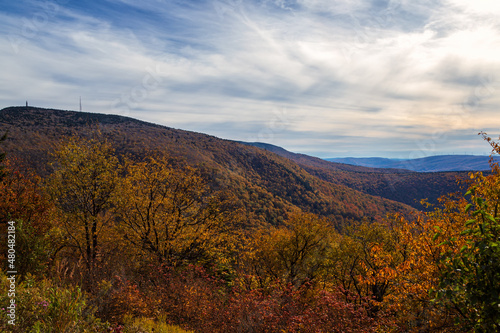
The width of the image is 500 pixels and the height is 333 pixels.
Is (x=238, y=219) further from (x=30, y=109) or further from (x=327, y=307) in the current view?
(x=30, y=109)

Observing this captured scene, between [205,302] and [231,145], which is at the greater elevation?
[231,145]

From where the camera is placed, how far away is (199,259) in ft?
65.6

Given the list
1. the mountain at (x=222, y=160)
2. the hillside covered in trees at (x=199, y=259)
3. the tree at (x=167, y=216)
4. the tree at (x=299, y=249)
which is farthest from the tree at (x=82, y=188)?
the mountain at (x=222, y=160)

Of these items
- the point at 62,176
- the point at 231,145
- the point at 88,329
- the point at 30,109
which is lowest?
the point at 88,329

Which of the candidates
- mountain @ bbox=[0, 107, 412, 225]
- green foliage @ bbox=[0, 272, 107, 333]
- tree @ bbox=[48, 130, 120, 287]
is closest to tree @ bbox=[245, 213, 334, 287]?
tree @ bbox=[48, 130, 120, 287]

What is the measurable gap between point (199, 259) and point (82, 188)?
34.5 ft

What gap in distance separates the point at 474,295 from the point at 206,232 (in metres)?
17.8

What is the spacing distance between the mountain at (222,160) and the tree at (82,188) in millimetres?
58957

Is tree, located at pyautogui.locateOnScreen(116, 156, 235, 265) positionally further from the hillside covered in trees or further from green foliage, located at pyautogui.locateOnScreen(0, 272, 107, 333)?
green foliage, located at pyautogui.locateOnScreen(0, 272, 107, 333)

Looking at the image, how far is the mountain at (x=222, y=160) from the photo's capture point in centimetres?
9538

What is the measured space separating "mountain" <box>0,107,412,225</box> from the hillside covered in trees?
53.6 metres

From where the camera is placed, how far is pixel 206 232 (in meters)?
19.6

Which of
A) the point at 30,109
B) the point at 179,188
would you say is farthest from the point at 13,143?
the point at 179,188

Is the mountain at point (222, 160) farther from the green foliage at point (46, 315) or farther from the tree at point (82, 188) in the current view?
the green foliage at point (46, 315)
